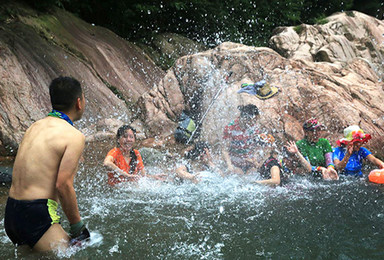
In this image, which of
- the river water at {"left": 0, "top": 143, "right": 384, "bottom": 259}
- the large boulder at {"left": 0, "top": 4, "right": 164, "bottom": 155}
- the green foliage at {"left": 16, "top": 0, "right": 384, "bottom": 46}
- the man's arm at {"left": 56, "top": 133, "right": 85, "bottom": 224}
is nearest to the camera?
the man's arm at {"left": 56, "top": 133, "right": 85, "bottom": 224}

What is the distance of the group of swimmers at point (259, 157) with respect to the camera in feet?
19.1

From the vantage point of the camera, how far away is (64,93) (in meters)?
3.12

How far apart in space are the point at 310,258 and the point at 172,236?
1404 mm

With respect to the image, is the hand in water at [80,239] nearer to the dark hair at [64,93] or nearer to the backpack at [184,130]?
the dark hair at [64,93]

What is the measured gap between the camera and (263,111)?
8781mm

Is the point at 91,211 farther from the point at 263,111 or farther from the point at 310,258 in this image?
the point at 263,111

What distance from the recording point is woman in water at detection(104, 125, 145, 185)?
18.5ft

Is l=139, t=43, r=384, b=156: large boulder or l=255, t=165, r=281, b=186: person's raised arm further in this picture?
l=139, t=43, r=384, b=156: large boulder

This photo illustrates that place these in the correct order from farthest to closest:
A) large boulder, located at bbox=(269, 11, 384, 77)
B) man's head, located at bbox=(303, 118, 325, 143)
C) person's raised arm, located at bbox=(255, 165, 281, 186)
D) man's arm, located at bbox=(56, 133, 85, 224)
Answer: large boulder, located at bbox=(269, 11, 384, 77) < man's head, located at bbox=(303, 118, 325, 143) < person's raised arm, located at bbox=(255, 165, 281, 186) < man's arm, located at bbox=(56, 133, 85, 224)

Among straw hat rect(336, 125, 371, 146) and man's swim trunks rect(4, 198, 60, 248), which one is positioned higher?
man's swim trunks rect(4, 198, 60, 248)

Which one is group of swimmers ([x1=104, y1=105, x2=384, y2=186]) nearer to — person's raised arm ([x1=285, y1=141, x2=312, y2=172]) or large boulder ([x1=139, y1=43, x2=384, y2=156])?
person's raised arm ([x1=285, y1=141, x2=312, y2=172])

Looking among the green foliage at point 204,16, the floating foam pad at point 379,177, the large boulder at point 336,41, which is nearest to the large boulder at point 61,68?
the green foliage at point 204,16

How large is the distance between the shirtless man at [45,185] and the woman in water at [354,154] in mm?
4677

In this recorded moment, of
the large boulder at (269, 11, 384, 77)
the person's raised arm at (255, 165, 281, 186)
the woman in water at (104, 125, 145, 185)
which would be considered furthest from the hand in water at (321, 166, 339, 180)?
the large boulder at (269, 11, 384, 77)
